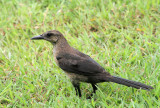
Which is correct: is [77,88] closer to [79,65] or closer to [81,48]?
[79,65]

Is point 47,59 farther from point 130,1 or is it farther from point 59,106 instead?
point 130,1

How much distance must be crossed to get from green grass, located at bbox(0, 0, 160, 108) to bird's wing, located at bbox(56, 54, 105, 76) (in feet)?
1.30

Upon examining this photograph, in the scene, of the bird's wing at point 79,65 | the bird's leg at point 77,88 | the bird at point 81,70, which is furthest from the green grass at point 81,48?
the bird's wing at point 79,65

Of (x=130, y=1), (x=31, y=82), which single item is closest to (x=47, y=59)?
(x=31, y=82)

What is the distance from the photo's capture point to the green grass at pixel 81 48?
4.56m

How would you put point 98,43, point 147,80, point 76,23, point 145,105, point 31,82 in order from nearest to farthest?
point 145,105 < point 147,80 < point 31,82 < point 98,43 < point 76,23

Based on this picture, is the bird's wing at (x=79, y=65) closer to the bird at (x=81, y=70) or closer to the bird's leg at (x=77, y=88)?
the bird at (x=81, y=70)

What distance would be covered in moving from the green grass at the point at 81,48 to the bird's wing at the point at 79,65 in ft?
1.30

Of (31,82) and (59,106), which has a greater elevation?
(31,82)

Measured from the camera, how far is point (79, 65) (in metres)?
4.50

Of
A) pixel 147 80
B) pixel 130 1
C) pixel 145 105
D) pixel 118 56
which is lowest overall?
pixel 145 105

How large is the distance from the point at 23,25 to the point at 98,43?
1.95 meters

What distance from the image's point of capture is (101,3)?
695 centimetres

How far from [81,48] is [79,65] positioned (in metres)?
1.49
